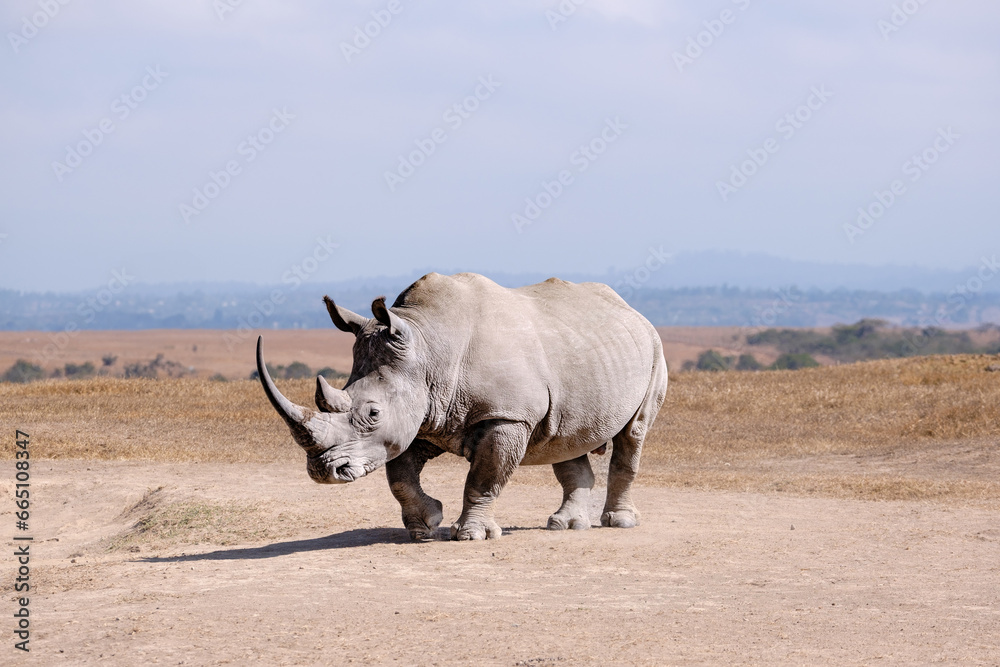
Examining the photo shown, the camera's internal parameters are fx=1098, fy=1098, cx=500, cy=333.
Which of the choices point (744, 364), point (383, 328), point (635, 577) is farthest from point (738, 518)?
point (744, 364)

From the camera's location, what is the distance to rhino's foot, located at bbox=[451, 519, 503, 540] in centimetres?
865

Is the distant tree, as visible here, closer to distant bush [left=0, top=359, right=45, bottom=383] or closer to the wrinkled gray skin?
distant bush [left=0, top=359, right=45, bottom=383]

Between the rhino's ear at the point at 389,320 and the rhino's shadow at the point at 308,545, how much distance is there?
1.86 m

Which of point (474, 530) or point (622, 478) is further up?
point (622, 478)

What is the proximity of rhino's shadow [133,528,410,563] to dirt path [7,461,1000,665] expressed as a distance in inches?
1.5

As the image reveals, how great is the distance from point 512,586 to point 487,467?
1.26 metres

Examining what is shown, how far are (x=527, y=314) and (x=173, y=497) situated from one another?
4.67 metres

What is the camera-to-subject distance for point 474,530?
8.66m

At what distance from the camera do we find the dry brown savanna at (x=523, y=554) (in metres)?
6.10

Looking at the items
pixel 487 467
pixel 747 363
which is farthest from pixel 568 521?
pixel 747 363

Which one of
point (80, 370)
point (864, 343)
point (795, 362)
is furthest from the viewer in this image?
point (864, 343)

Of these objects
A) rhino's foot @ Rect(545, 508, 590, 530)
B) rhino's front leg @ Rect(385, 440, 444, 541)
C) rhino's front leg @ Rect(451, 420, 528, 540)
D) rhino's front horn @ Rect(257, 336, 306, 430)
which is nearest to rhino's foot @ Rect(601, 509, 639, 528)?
rhino's foot @ Rect(545, 508, 590, 530)

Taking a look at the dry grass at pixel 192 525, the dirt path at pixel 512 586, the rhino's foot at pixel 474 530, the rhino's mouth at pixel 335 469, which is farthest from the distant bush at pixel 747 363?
the rhino's mouth at pixel 335 469

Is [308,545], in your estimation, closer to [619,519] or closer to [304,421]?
[304,421]
